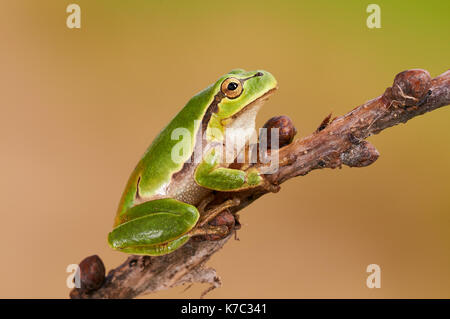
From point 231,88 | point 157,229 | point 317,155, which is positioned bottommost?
point 157,229

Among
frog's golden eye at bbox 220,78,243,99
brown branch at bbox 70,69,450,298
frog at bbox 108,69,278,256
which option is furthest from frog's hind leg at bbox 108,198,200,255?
frog's golden eye at bbox 220,78,243,99

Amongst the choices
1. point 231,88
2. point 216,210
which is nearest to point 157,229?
point 216,210

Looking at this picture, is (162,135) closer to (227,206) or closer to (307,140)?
(227,206)

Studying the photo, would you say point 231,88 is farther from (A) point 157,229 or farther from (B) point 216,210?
(A) point 157,229

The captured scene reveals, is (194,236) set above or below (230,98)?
below

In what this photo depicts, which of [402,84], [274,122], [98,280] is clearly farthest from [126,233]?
[402,84]

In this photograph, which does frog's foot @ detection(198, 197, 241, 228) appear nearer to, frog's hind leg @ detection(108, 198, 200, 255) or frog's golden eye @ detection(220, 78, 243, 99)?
frog's hind leg @ detection(108, 198, 200, 255)

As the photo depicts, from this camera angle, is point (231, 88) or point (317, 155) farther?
point (231, 88)
